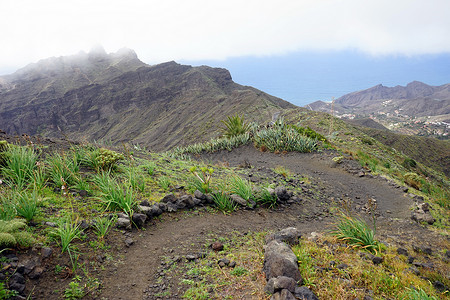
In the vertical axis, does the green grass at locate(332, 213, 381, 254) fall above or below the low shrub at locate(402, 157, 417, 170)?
above

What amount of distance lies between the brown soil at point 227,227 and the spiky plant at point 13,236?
410 millimetres

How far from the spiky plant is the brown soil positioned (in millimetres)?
410

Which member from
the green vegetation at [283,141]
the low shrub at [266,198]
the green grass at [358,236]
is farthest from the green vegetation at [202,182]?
the green vegetation at [283,141]

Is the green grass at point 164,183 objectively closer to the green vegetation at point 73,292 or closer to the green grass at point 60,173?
the green grass at point 60,173

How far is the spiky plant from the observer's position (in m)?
2.62

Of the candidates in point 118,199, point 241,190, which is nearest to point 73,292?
point 118,199

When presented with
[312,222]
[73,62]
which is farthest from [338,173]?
[73,62]

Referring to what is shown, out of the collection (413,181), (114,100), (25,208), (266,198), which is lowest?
(114,100)

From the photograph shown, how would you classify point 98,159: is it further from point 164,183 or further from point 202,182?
point 202,182

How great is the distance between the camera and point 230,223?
4.57 meters

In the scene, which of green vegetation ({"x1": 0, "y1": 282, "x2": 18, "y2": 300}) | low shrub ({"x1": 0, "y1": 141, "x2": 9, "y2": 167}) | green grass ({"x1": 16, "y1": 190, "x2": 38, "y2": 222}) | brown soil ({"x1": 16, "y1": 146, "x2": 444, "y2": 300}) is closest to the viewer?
green vegetation ({"x1": 0, "y1": 282, "x2": 18, "y2": 300})

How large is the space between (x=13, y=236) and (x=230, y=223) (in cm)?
310

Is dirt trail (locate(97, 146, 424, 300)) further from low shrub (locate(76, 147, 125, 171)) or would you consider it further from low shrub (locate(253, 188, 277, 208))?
low shrub (locate(76, 147, 125, 171))

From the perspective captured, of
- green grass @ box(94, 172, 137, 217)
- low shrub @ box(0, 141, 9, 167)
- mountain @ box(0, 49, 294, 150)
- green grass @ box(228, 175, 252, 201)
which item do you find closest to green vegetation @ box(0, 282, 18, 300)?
green grass @ box(94, 172, 137, 217)
